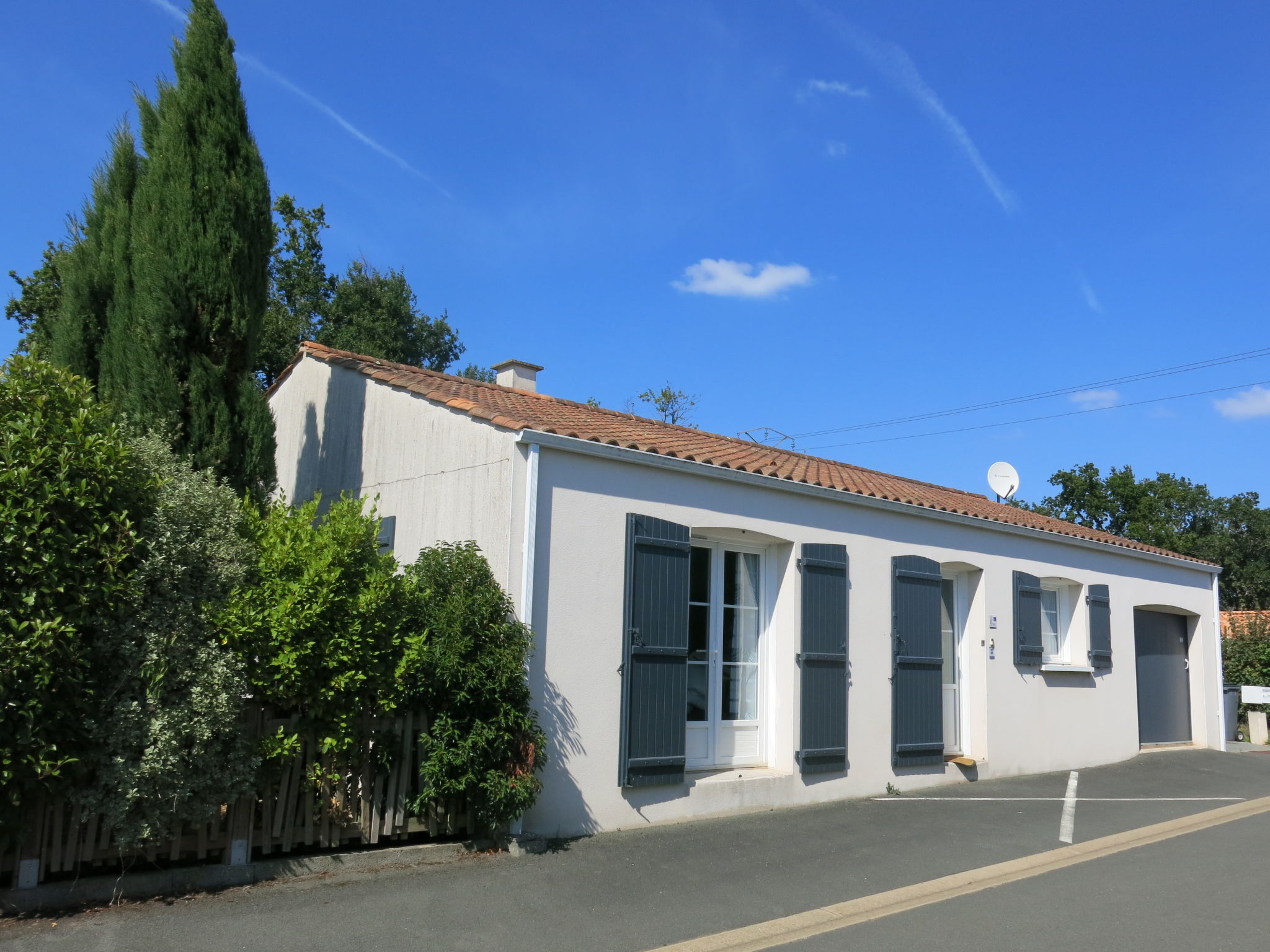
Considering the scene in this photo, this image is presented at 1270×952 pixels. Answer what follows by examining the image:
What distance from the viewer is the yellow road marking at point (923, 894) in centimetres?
572

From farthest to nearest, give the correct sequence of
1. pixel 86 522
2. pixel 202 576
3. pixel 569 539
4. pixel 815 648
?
pixel 815 648 < pixel 569 539 < pixel 202 576 < pixel 86 522

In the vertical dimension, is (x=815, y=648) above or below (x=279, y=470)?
below

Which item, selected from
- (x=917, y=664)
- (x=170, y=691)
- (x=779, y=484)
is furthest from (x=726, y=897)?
(x=917, y=664)

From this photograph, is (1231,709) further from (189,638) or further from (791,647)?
(189,638)

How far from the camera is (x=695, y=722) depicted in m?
9.12

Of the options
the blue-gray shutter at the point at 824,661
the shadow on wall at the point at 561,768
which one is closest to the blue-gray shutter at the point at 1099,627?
the blue-gray shutter at the point at 824,661

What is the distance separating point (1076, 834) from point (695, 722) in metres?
3.45

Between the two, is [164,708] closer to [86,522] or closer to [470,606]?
[86,522]

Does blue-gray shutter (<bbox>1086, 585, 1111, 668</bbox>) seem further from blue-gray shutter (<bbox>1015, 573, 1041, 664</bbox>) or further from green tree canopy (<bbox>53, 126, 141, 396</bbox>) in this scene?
green tree canopy (<bbox>53, 126, 141, 396</bbox>)

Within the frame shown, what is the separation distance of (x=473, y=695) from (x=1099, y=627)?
10236 mm

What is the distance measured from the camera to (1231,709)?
17094 mm

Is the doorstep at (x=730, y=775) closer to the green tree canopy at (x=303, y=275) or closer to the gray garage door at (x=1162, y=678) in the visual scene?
the gray garage door at (x=1162, y=678)

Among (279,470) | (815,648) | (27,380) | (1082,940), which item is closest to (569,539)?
→ (815,648)

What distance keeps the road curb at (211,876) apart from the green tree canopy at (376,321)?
22.3 metres
